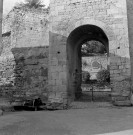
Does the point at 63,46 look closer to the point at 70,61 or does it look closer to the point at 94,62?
the point at 70,61

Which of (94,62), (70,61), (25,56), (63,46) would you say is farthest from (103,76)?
(63,46)

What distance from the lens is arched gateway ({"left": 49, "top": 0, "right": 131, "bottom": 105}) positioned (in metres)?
7.00

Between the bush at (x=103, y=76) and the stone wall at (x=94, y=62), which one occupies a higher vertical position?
the stone wall at (x=94, y=62)

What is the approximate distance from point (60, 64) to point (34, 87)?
1.80 metres

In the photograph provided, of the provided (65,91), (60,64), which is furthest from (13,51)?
(65,91)

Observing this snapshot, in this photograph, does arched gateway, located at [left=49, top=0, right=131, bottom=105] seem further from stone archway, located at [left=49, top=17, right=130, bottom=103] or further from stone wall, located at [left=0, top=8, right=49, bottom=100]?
stone wall, located at [left=0, top=8, right=49, bottom=100]

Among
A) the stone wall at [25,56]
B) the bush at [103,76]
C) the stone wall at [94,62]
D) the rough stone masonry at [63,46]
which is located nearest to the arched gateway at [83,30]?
the rough stone masonry at [63,46]

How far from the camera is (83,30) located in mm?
8328

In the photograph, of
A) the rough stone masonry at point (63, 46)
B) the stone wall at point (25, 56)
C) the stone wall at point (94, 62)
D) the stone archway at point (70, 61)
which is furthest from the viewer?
the stone wall at point (94, 62)

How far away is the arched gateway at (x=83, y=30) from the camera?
7.00 metres

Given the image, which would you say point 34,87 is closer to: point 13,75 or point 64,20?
point 13,75

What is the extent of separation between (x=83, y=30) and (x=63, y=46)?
141 centimetres

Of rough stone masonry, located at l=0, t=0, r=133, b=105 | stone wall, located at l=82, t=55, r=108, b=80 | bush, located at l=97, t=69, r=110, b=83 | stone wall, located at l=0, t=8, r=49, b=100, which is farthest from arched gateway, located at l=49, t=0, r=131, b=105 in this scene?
stone wall, located at l=82, t=55, r=108, b=80

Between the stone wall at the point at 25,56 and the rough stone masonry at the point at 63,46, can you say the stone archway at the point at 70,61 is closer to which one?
the rough stone masonry at the point at 63,46
